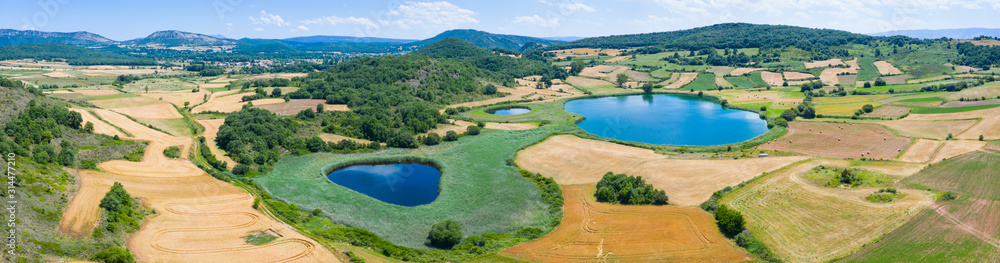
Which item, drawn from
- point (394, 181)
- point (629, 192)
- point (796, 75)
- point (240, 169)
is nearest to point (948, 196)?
point (629, 192)

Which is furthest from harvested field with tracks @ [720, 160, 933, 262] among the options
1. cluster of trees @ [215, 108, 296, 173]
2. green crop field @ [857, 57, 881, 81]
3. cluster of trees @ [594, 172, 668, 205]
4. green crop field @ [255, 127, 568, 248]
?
green crop field @ [857, 57, 881, 81]

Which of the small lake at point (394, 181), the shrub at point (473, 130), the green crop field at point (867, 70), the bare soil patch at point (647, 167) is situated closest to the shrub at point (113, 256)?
the small lake at point (394, 181)

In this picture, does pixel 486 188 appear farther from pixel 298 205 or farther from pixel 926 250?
pixel 926 250

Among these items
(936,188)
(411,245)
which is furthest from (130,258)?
(936,188)

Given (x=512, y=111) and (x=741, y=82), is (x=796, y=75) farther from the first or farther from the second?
(x=512, y=111)

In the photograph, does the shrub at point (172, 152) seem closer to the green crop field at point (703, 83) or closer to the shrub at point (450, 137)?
the shrub at point (450, 137)

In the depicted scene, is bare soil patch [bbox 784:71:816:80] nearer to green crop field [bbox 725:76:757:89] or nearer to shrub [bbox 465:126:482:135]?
green crop field [bbox 725:76:757:89]
